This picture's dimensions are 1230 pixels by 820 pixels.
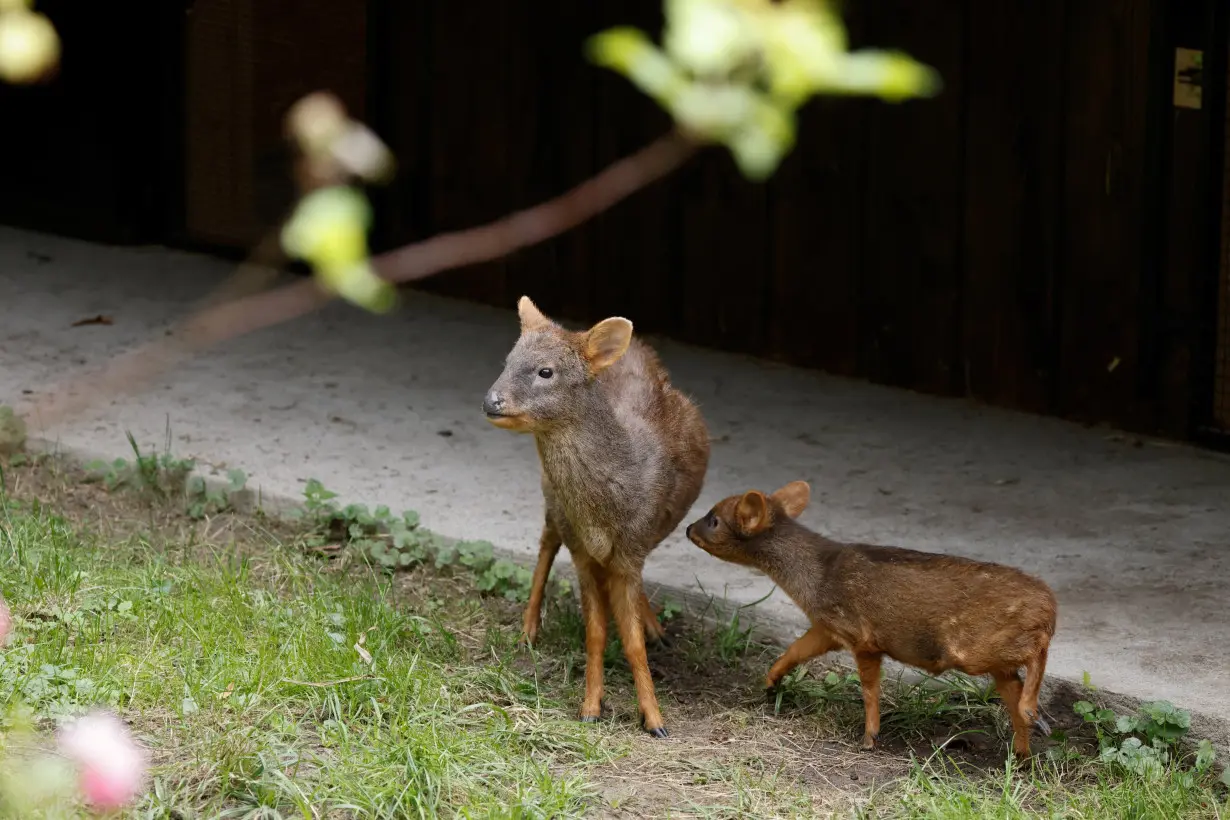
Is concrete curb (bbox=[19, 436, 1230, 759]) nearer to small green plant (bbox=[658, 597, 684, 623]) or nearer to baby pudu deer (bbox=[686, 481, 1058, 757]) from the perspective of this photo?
small green plant (bbox=[658, 597, 684, 623])

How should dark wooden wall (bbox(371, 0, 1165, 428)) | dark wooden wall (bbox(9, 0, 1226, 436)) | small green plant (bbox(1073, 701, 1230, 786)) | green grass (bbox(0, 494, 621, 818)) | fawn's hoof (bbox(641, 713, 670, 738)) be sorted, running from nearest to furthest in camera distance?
green grass (bbox(0, 494, 621, 818))
small green plant (bbox(1073, 701, 1230, 786))
fawn's hoof (bbox(641, 713, 670, 738))
dark wooden wall (bbox(9, 0, 1226, 436))
dark wooden wall (bbox(371, 0, 1165, 428))

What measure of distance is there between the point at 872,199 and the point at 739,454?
5.62ft

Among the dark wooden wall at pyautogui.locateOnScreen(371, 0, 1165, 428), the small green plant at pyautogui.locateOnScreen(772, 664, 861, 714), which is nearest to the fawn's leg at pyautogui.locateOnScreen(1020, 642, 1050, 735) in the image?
the small green plant at pyautogui.locateOnScreen(772, 664, 861, 714)

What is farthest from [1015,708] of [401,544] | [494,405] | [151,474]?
[151,474]

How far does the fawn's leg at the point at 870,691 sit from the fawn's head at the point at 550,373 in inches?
45.3

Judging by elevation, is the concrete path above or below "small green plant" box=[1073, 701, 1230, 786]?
above

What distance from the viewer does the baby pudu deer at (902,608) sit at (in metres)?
4.80

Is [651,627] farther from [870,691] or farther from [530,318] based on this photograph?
[530,318]

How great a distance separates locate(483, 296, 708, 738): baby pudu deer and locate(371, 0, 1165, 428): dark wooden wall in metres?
3.36

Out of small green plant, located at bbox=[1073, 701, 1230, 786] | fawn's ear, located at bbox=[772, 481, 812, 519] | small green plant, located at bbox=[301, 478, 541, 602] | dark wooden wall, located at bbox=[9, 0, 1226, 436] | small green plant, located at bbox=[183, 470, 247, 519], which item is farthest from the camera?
dark wooden wall, located at bbox=[9, 0, 1226, 436]

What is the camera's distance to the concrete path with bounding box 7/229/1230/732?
19.7 feet

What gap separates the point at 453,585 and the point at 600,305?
3.60 m

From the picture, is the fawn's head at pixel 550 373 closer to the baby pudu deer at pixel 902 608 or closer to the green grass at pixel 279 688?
the baby pudu deer at pixel 902 608

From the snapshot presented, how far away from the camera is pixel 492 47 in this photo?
9.84 meters
